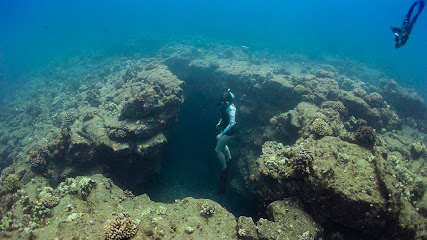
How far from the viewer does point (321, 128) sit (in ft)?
24.2

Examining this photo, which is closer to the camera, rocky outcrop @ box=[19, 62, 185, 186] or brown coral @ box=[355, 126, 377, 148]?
brown coral @ box=[355, 126, 377, 148]

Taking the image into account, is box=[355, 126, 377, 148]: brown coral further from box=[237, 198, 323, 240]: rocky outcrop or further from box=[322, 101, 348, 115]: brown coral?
box=[237, 198, 323, 240]: rocky outcrop

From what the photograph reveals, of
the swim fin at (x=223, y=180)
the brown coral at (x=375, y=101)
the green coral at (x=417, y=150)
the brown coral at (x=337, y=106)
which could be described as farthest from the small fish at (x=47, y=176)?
the brown coral at (x=375, y=101)

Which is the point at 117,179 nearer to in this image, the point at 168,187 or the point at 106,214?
the point at 168,187

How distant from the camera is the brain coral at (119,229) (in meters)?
4.27

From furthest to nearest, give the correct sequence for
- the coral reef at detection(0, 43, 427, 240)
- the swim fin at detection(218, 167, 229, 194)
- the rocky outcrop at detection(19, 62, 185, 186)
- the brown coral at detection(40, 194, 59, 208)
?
the swim fin at detection(218, 167, 229, 194), the rocky outcrop at detection(19, 62, 185, 186), the brown coral at detection(40, 194, 59, 208), the coral reef at detection(0, 43, 427, 240)

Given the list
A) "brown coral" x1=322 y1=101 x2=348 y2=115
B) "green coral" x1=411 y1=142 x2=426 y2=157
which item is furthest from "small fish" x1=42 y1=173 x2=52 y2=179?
"green coral" x1=411 y1=142 x2=426 y2=157

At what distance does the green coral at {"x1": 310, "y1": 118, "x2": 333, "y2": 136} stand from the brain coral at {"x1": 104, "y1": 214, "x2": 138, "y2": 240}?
6949 millimetres

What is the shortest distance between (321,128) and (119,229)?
7.42m

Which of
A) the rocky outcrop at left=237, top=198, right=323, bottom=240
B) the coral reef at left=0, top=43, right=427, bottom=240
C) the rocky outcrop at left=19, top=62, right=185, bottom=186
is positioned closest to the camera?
the rocky outcrop at left=237, top=198, right=323, bottom=240

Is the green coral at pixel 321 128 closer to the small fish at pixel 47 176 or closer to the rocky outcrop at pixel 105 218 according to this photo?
the rocky outcrop at pixel 105 218

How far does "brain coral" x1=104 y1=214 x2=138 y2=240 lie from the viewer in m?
4.27

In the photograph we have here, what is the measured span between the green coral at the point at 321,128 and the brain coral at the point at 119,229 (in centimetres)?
695

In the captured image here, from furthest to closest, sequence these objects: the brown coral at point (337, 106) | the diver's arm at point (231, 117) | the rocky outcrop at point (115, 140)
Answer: the brown coral at point (337, 106) → the rocky outcrop at point (115, 140) → the diver's arm at point (231, 117)
